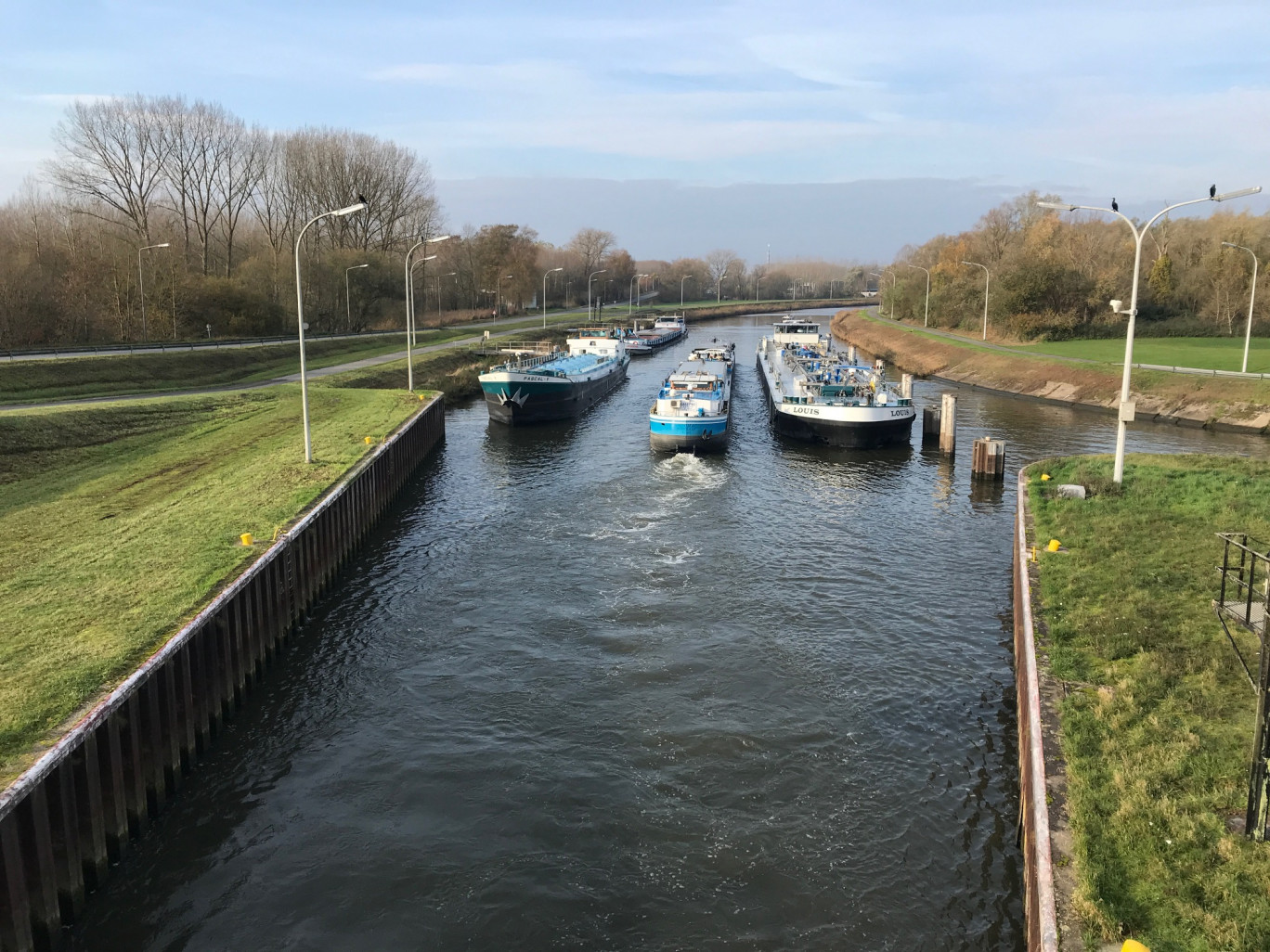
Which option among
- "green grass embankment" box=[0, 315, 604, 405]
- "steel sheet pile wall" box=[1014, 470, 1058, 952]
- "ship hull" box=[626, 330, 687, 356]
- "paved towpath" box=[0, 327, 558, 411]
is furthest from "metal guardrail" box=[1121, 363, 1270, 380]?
"green grass embankment" box=[0, 315, 604, 405]

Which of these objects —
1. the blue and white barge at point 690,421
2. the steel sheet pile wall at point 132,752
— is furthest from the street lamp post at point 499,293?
the steel sheet pile wall at point 132,752

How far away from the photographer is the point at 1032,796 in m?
11.3

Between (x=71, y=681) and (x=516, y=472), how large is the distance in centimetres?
2648

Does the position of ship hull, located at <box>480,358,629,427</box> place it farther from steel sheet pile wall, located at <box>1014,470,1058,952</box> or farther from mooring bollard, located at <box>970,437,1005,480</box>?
steel sheet pile wall, located at <box>1014,470,1058,952</box>

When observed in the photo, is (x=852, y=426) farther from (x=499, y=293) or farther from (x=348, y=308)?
(x=499, y=293)

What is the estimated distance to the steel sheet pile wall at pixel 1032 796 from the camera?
909 centimetres

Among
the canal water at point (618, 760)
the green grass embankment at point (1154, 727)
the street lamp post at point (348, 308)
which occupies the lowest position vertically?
the canal water at point (618, 760)

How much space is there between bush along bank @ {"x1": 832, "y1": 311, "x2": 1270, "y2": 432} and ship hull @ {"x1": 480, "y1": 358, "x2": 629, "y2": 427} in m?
32.7

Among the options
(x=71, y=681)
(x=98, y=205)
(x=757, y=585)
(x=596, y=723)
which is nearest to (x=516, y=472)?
(x=757, y=585)

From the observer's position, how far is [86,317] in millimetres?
60188

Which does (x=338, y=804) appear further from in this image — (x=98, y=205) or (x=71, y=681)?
(x=98, y=205)

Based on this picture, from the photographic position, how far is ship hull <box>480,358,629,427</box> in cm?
4938

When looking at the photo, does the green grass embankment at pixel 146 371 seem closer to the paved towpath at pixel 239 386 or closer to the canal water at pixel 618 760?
the paved towpath at pixel 239 386

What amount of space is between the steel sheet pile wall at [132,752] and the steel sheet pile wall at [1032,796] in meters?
11.4
